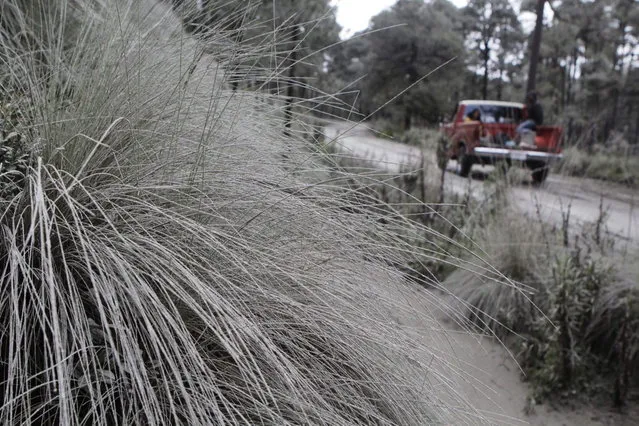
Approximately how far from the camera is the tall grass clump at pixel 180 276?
121 cm

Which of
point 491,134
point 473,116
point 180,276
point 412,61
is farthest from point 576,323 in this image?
point 412,61

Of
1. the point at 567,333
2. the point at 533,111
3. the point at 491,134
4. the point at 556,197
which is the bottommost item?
the point at 567,333

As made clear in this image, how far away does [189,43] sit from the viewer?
2404 millimetres

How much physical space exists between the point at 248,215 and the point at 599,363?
8.04 ft

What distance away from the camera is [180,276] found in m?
1.26

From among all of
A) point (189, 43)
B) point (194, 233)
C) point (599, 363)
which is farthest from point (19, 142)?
point (599, 363)

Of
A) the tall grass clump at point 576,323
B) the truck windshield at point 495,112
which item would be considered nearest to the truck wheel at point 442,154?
the tall grass clump at point 576,323

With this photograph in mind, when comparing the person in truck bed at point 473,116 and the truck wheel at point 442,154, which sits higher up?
the person in truck bed at point 473,116

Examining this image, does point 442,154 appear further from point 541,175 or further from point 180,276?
point 180,276

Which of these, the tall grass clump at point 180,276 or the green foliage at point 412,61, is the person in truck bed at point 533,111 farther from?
the green foliage at point 412,61

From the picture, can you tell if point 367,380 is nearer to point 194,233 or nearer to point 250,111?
point 194,233

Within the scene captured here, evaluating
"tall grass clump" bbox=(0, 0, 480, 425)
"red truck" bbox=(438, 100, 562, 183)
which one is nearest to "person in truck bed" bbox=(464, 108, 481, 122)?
"red truck" bbox=(438, 100, 562, 183)

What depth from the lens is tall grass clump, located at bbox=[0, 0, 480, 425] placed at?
1208 millimetres

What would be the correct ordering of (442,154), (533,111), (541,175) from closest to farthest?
1. (442,154)
2. (541,175)
3. (533,111)
